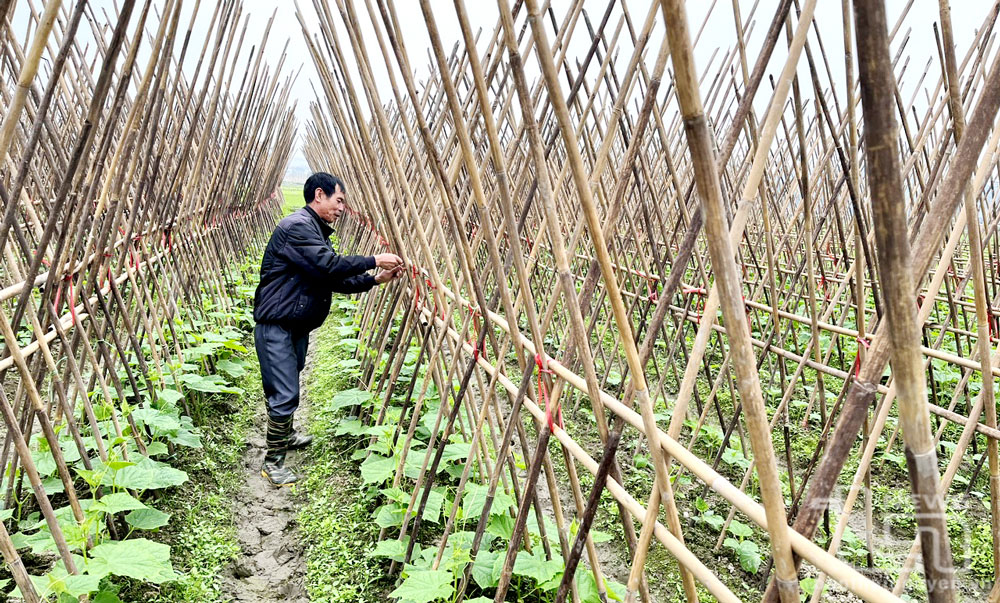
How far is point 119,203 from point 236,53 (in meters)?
1.62

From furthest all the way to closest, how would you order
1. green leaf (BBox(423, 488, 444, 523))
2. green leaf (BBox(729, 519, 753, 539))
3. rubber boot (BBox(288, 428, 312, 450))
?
rubber boot (BBox(288, 428, 312, 450)) → green leaf (BBox(729, 519, 753, 539)) → green leaf (BBox(423, 488, 444, 523))

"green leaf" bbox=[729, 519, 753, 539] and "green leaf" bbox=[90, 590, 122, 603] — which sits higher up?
"green leaf" bbox=[90, 590, 122, 603]

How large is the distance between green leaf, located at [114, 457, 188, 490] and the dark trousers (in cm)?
80

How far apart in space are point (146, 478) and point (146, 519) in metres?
0.14

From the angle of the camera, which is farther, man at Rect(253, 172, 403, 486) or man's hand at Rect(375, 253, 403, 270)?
man at Rect(253, 172, 403, 486)

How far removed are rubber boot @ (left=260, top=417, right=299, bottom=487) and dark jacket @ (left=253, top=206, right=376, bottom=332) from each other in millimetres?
441

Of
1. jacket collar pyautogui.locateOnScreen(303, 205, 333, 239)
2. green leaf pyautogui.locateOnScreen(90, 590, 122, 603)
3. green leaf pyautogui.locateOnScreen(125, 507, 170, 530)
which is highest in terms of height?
jacket collar pyautogui.locateOnScreen(303, 205, 333, 239)

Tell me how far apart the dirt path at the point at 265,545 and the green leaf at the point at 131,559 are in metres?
0.50

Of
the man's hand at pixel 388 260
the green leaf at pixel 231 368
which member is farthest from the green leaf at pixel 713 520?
the green leaf at pixel 231 368

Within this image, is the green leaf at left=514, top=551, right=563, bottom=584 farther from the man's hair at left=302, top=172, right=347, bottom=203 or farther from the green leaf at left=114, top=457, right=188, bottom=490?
the man's hair at left=302, top=172, right=347, bottom=203

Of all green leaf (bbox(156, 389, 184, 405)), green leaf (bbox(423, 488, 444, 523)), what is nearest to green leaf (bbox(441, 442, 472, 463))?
green leaf (bbox(423, 488, 444, 523))

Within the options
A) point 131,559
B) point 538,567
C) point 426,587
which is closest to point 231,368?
point 131,559

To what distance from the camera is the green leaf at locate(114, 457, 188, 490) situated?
1.76 m

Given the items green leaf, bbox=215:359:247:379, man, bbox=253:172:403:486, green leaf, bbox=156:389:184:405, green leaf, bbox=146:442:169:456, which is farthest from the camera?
green leaf, bbox=215:359:247:379
